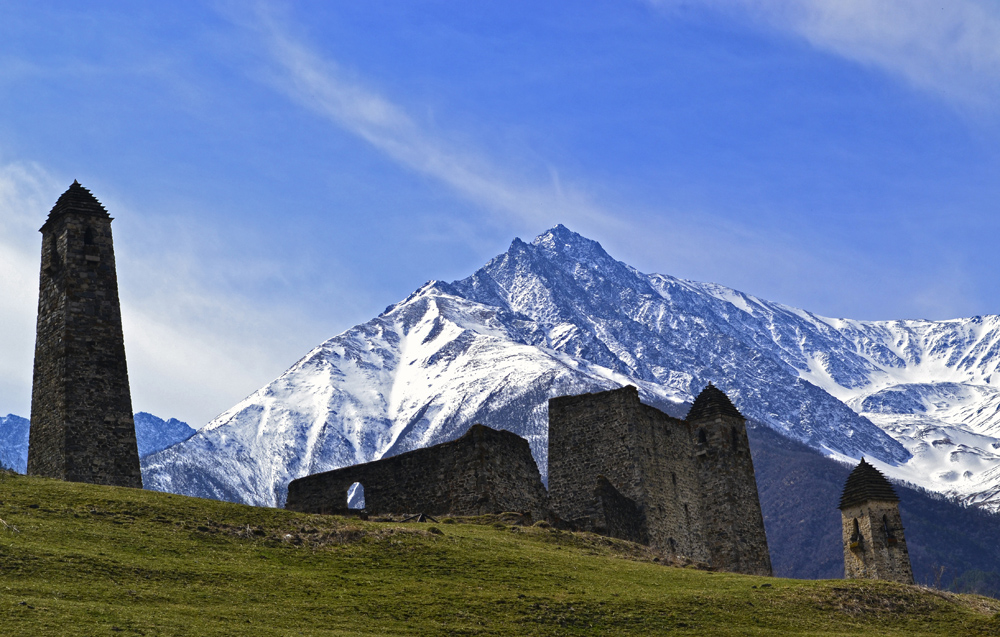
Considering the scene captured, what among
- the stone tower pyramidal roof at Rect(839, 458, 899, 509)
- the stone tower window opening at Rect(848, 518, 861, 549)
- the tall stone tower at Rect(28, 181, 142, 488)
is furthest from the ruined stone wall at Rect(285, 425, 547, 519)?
the stone tower pyramidal roof at Rect(839, 458, 899, 509)

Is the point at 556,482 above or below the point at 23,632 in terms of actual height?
above

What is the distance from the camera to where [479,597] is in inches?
1230

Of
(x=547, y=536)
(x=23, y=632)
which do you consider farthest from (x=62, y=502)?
(x=547, y=536)

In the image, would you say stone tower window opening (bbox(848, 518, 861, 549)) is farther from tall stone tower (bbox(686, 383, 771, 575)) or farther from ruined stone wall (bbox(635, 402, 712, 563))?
ruined stone wall (bbox(635, 402, 712, 563))

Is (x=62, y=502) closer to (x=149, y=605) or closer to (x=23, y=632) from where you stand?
(x=149, y=605)

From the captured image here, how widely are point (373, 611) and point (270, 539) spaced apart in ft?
19.0

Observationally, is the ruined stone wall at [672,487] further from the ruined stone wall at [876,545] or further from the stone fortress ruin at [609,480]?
the ruined stone wall at [876,545]

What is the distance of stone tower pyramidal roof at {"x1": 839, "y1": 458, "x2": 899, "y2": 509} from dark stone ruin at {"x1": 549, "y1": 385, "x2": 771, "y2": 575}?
551 cm

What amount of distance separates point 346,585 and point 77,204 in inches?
850

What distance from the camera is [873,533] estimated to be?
61.1m

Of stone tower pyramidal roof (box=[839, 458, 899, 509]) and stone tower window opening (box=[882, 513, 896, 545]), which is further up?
stone tower pyramidal roof (box=[839, 458, 899, 509])

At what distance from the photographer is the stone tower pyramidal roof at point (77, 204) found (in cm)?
4556

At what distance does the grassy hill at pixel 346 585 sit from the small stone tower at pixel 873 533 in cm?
1951

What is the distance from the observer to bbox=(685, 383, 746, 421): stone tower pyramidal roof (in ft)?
200
